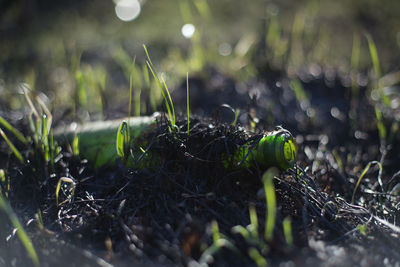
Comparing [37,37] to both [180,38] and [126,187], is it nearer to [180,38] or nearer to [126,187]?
[180,38]

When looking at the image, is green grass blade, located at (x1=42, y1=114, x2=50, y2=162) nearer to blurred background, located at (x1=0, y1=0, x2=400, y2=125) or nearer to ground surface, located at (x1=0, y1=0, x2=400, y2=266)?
ground surface, located at (x1=0, y1=0, x2=400, y2=266)

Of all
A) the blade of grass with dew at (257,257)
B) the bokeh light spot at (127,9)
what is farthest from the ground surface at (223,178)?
the bokeh light spot at (127,9)

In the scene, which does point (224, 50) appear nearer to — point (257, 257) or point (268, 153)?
point (268, 153)

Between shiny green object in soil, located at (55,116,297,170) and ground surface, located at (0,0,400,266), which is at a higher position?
shiny green object in soil, located at (55,116,297,170)

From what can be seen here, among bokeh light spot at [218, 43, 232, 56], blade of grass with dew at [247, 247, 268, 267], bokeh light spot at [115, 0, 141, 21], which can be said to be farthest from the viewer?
bokeh light spot at [115, 0, 141, 21]

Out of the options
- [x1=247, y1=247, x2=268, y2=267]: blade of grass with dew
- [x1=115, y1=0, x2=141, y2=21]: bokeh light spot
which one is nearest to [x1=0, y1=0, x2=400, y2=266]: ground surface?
[x1=247, y1=247, x2=268, y2=267]: blade of grass with dew

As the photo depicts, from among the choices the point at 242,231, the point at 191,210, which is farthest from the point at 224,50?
the point at 242,231
